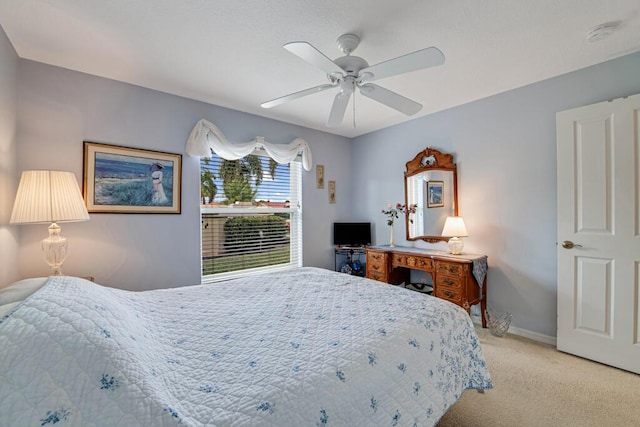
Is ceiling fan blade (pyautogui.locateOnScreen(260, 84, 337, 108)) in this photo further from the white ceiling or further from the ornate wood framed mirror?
the ornate wood framed mirror

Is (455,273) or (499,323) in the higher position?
(455,273)

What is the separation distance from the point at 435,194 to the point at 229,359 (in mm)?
3105

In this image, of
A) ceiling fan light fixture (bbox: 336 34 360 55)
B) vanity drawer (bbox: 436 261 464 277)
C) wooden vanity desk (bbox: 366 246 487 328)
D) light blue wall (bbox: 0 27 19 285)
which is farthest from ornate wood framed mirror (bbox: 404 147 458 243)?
light blue wall (bbox: 0 27 19 285)

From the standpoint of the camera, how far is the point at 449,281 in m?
2.90

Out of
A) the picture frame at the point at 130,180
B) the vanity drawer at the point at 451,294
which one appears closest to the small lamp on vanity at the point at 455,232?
the vanity drawer at the point at 451,294

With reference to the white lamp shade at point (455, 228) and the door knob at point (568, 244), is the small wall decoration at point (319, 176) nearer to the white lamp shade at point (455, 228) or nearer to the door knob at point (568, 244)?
the white lamp shade at point (455, 228)

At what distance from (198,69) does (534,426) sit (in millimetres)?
3463

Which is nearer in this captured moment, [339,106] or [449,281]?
[339,106]

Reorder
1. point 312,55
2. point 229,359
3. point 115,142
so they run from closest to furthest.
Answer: point 229,359, point 312,55, point 115,142

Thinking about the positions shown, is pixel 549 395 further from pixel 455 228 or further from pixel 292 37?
pixel 292 37

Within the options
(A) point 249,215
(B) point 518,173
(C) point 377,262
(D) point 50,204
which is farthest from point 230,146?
(B) point 518,173

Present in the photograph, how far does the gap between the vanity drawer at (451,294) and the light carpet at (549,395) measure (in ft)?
1.72

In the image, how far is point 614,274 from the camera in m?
2.19

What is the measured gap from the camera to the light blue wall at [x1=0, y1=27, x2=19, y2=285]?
1852 mm
